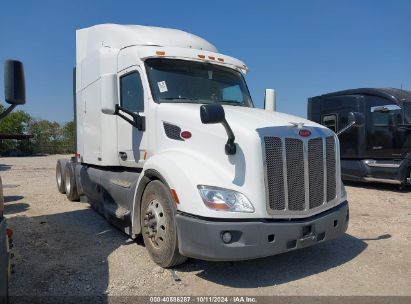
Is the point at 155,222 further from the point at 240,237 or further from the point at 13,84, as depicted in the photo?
the point at 13,84

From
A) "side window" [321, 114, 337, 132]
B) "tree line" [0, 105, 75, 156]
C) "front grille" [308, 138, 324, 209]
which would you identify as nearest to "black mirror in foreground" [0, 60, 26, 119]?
"front grille" [308, 138, 324, 209]

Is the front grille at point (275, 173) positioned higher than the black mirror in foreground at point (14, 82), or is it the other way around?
the black mirror in foreground at point (14, 82)

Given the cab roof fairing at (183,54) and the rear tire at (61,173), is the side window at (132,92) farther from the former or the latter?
the rear tire at (61,173)

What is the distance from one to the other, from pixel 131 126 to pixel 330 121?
8308 millimetres

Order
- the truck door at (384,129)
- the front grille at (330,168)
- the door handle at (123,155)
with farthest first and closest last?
the truck door at (384,129) < the door handle at (123,155) < the front grille at (330,168)

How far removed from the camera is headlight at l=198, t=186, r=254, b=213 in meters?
4.14

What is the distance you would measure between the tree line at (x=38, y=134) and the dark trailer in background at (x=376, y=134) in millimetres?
34409

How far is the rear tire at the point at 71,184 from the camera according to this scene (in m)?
9.34

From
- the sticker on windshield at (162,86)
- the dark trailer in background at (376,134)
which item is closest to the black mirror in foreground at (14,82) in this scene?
the sticker on windshield at (162,86)

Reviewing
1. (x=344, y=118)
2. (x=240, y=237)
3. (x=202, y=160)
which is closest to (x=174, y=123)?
(x=202, y=160)

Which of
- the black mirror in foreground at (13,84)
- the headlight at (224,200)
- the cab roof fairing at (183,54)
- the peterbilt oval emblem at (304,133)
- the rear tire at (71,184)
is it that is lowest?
the rear tire at (71,184)

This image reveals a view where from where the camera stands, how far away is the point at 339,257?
5.30 m

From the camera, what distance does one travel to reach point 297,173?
4496 millimetres

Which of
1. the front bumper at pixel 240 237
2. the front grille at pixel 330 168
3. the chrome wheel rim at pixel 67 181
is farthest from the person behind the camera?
the chrome wheel rim at pixel 67 181
